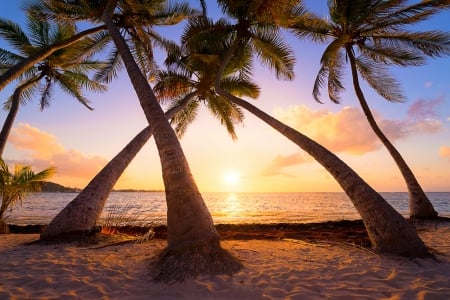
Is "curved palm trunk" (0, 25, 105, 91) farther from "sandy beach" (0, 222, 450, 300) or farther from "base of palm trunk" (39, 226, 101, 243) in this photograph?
"sandy beach" (0, 222, 450, 300)

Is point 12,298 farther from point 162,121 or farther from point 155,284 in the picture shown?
point 162,121

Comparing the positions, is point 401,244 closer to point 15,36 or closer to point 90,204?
point 90,204

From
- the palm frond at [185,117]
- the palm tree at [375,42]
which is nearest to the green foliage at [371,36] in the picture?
the palm tree at [375,42]

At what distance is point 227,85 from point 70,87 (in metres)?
7.90

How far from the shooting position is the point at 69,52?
13.2 metres

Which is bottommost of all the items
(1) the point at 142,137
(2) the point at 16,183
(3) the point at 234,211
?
(3) the point at 234,211

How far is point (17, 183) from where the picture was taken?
9.84m

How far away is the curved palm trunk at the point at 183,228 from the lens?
504cm

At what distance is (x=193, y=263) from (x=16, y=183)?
305 inches

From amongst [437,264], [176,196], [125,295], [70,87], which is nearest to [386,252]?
[437,264]

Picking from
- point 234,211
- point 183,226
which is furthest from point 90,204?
point 234,211

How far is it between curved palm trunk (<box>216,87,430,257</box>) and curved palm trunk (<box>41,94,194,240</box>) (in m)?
5.38

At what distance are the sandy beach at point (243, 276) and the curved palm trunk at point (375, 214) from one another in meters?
0.30

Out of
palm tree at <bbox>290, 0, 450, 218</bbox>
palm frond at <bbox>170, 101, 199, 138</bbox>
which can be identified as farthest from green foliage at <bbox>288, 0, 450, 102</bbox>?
palm frond at <bbox>170, 101, 199, 138</bbox>
